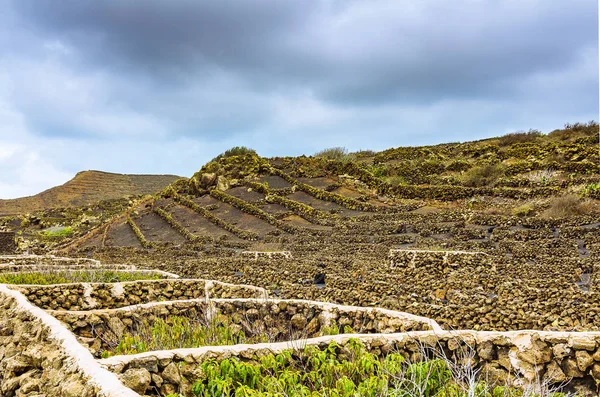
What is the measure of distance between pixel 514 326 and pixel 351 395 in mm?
3920

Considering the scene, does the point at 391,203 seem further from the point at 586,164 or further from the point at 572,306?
the point at 572,306

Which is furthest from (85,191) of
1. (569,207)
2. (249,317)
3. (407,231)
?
(249,317)

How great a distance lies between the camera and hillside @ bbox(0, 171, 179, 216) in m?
55.1

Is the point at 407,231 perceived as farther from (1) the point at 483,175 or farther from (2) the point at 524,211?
(1) the point at 483,175

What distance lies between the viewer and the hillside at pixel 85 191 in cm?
5506

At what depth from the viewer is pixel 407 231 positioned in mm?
18672

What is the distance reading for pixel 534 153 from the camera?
29.3 m

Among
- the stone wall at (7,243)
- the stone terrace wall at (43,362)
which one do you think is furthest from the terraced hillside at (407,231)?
the stone terrace wall at (43,362)

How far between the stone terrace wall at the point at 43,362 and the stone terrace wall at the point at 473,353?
13.8 inches

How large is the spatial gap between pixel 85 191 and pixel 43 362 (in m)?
58.6

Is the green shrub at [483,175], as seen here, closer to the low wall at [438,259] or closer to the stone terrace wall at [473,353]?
Answer: the low wall at [438,259]

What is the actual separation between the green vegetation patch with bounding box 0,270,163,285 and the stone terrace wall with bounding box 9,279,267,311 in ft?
4.18

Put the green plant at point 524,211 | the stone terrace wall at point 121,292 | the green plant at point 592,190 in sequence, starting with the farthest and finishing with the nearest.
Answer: the green plant at point 592,190, the green plant at point 524,211, the stone terrace wall at point 121,292

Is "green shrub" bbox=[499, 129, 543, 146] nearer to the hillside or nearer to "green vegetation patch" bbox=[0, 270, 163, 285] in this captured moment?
"green vegetation patch" bbox=[0, 270, 163, 285]
